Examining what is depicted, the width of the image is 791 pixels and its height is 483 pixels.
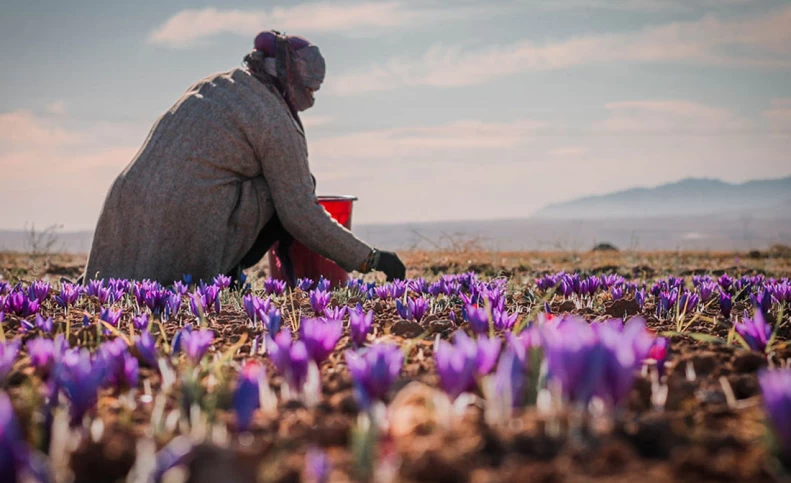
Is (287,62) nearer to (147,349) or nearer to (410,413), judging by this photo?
(147,349)

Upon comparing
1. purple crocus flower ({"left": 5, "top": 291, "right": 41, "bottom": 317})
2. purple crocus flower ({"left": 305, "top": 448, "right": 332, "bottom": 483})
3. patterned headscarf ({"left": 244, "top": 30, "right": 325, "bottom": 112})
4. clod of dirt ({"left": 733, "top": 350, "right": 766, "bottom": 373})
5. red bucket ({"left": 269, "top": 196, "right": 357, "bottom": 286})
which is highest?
patterned headscarf ({"left": 244, "top": 30, "right": 325, "bottom": 112})

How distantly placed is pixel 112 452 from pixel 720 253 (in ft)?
37.9

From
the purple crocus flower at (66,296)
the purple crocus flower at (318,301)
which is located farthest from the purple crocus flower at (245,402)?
the purple crocus flower at (66,296)

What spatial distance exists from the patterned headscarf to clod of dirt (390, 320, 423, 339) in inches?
106

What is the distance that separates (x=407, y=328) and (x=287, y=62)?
9.10 feet

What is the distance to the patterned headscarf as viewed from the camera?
493cm

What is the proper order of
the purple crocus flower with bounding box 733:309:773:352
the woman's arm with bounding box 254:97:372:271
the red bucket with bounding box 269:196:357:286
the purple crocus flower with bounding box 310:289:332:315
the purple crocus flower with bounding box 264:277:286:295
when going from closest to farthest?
the purple crocus flower with bounding box 733:309:773:352
the purple crocus flower with bounding box 310:289:332:315
the purple crocus flower with bounding box 264:277:286:295
the woman's arm with bounding box 254:97:372:271
the red bucket with bounding box 269:196:357:286

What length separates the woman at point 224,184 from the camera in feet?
15.5

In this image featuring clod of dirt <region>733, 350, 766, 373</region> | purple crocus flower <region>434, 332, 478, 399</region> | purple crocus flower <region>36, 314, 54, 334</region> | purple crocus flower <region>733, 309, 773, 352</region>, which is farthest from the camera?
purple crocus flower <region>36, 314, 54, 334</region>

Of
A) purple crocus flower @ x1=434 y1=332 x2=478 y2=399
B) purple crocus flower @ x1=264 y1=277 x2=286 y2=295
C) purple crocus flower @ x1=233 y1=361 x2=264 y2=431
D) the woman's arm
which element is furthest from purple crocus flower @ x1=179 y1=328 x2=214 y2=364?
the woman's arm

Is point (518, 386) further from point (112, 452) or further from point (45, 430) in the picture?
point (45, 430)

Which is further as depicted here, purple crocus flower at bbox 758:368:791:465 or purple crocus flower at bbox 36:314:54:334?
purple crocus flower at bbox 36:314:54:334

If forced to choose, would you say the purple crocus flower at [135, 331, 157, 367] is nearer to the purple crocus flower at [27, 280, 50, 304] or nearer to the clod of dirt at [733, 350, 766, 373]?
the clod of dirt at [733, 350, 766, 373]

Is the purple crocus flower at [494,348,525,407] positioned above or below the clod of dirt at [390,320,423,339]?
above
